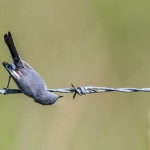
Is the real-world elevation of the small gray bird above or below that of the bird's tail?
below

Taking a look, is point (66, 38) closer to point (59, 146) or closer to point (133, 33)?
point (133, 33)

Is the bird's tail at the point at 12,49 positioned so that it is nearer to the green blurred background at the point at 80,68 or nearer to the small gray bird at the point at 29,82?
the small gray bird at the point at 29,82

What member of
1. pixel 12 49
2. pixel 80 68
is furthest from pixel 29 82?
pixel 80 68

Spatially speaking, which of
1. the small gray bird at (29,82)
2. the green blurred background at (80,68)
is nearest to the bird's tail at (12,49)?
the small gray bird at (29,82)

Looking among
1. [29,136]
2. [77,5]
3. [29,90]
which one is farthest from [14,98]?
[29,90]

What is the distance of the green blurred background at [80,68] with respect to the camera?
20.4 ft

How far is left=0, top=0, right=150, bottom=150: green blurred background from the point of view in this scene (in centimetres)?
623

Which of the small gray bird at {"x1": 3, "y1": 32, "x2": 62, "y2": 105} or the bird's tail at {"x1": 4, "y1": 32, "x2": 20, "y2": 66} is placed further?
the bird's tail at {"x1": 4, "y1": 32, "x2": 20, "y2": 66}

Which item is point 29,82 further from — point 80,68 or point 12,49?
point 80,68

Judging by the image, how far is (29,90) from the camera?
164 inches

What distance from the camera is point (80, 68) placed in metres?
6.90

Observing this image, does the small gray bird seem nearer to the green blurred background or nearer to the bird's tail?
the bird's tail

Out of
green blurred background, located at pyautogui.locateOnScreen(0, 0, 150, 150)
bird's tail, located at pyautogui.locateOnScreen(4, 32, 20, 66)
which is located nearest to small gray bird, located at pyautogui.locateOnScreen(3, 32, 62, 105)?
bird's tail, located at pyautogui.locateOnScreen(4, 32, 20, 66)

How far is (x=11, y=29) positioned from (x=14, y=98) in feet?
2.86
